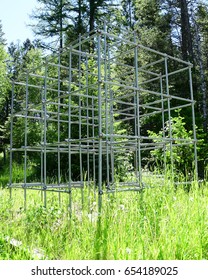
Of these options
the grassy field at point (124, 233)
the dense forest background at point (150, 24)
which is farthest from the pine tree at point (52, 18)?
the grassy field at point (124, 233)

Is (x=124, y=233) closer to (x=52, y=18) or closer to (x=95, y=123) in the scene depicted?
(x=95, y=123)

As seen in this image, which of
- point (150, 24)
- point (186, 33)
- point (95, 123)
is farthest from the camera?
point (150, 24)

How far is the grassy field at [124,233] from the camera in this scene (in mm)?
2408

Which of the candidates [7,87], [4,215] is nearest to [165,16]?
[7,87]

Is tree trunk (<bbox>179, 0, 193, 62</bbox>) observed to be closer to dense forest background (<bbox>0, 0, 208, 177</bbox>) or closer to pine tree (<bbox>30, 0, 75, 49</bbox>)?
dense forest background (<bbox>0, 0, 208, 177</bbox>)

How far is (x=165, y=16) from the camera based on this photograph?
1870 centimetres

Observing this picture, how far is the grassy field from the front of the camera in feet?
7.90

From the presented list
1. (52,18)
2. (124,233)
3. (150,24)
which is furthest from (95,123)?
(150,24)

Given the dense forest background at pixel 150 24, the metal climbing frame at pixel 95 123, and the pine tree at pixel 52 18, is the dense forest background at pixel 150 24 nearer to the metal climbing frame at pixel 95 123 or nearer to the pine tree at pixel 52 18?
the pine tree at pixel 52 18

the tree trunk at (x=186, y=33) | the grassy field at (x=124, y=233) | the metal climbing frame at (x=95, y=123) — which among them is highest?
the tree trunk at (x=186, y=33)

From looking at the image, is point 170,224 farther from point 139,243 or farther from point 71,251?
point 71,251

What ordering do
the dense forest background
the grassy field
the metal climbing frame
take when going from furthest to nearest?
the dense forest background < the metal climbing frame < the grassy field

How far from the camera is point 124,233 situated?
8.55 ft

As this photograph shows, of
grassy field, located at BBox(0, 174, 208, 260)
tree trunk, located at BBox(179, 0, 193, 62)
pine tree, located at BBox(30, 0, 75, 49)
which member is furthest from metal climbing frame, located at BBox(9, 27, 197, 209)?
pine tree, located at BBox(30, 0, 75, 49)
